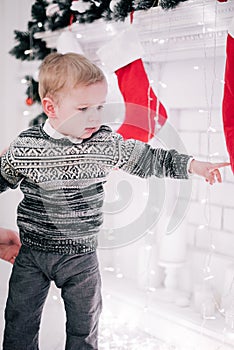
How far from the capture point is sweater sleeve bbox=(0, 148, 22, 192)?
152cm

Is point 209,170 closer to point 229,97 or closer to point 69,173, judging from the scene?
point 229,97

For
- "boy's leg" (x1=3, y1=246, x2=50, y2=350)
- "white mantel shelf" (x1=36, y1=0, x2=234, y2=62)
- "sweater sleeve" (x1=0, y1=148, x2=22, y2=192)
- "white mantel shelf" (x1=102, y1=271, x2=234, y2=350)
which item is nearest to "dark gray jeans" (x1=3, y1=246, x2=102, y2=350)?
"boy's leg" (x1=3, y1=246, x2=50, y2=350)

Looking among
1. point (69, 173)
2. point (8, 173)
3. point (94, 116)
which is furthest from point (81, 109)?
point (8, 173)

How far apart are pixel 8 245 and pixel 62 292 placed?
1.38ft

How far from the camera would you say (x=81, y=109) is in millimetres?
1465

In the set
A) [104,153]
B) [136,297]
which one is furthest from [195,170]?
[136,297]

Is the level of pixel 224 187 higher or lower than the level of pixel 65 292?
higher

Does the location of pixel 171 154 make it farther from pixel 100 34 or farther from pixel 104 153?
pixel 100 34

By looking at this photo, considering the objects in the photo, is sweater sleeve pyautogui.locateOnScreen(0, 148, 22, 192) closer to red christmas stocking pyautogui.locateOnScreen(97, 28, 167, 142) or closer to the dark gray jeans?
the dark gray jeans

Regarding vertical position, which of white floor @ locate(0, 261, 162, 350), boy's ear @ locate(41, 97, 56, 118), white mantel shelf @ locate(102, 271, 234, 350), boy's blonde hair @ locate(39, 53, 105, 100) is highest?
boy's blonde hair @ locate(39, 53, 105, 100)

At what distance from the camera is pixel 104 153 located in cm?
150

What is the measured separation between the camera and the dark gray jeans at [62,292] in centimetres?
152

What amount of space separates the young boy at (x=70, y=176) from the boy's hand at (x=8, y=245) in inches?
12.3

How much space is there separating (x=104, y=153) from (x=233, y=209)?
2.33 feet
